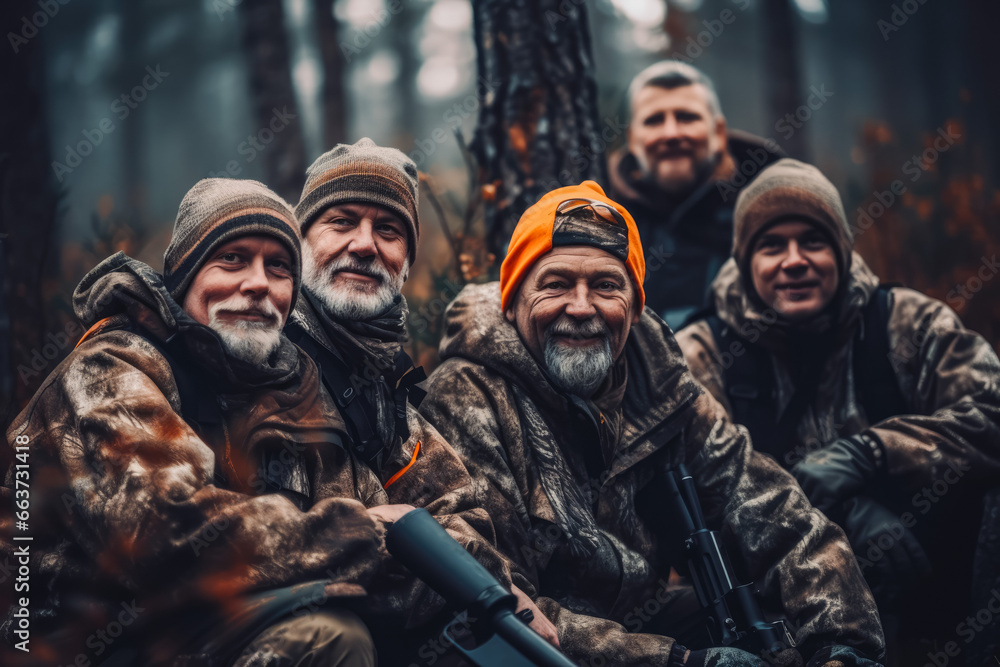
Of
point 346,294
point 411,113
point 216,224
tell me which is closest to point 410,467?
point 346,294

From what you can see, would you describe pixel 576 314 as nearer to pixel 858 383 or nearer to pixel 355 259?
pixel 355 259

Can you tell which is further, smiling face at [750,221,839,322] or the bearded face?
smiling face at [750,221,839,322]

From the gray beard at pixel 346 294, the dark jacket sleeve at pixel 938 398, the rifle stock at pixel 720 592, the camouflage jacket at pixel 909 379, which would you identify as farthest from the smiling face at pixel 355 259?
the dark jacket sleeve at pixel 938 398

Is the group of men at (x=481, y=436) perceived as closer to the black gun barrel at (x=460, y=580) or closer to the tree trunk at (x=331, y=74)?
the black gun barrel at (x=460, y=580)

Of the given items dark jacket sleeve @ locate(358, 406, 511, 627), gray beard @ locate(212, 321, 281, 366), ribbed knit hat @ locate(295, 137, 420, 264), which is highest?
ribbed knit hat @ locate(295, 137, 420, 264)

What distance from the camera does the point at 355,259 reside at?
3.53 metres

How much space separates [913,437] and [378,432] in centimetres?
266

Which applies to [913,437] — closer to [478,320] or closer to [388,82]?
[478,320]

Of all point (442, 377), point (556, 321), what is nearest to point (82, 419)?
point (442, 377)

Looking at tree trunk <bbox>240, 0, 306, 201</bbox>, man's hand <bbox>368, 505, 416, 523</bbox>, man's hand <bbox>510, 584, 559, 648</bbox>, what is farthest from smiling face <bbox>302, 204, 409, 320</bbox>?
tree trunk <bbox>240, 0, 306, 201</bbox>

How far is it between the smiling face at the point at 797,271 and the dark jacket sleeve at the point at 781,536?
87 centimetres

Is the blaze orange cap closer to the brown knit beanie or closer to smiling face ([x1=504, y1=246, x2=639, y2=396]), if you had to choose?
smiling face ([x1=504, y1=246, x2=639, y2=396])

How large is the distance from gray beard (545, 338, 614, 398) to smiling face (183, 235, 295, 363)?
1.13m

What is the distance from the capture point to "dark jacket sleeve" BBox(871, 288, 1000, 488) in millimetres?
4438
